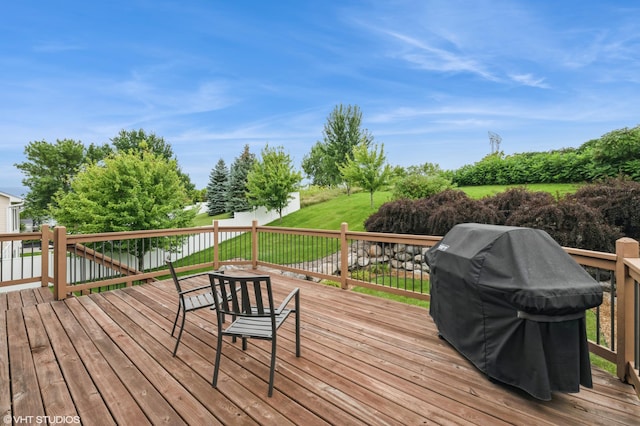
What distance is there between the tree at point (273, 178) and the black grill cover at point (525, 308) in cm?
1338

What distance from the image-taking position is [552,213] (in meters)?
5.98

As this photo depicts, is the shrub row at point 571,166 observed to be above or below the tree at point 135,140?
below

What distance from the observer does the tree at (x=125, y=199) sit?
10.1 meters

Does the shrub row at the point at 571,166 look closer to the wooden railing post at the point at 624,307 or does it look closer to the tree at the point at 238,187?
the wooden railing post at the point at 624,307

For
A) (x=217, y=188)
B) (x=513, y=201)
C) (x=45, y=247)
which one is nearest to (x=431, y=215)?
(x=513, y=201)

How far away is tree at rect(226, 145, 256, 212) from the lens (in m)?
18.1

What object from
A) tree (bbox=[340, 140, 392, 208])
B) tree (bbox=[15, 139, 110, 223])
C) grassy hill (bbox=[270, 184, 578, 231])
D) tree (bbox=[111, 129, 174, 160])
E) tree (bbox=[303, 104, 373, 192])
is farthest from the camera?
tree (bbox=[111, 129, 174, 160])

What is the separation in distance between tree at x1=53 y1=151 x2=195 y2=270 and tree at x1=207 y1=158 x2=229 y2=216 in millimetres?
9554

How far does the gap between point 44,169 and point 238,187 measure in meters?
20.5

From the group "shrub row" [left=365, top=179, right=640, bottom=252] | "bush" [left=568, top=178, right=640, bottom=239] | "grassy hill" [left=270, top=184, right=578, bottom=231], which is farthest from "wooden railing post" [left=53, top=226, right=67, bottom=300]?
"bush" [left=568, top=178, right=640, bottom=239]

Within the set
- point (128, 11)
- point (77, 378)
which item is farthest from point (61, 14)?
point (77, 378)

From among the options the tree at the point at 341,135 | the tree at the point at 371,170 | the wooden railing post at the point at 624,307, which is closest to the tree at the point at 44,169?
the tree at the point at 341,135

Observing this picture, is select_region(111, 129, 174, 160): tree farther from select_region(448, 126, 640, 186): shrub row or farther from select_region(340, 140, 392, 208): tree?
select_region(448, 126, 640, 186): shrub row

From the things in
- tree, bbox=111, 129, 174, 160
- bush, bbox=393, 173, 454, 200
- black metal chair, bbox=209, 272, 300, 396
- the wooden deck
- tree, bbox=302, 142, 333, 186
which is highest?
tree, bbox=111, 129, 174, 160
